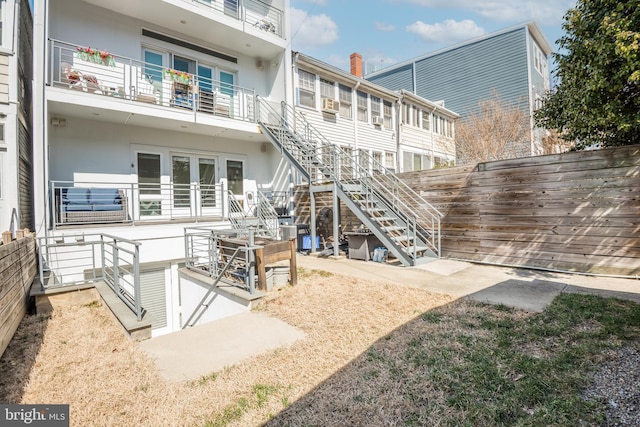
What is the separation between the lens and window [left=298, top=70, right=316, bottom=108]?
13025 millimetres

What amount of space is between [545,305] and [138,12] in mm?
11810

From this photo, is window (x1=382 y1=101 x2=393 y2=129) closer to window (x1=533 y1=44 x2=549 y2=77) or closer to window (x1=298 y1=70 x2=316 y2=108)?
window (x1=298 y1=70 x2=316 y2=108)

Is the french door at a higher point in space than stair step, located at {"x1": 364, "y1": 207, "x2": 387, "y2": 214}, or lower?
higher

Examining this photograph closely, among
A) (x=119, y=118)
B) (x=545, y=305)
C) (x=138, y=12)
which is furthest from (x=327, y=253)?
(x=138, y=12)

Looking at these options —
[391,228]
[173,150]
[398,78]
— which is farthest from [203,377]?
[398,78]

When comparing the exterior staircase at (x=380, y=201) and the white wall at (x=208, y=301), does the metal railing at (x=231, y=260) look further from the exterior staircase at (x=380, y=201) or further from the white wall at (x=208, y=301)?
the exterior staircase at (x=380, y=201)

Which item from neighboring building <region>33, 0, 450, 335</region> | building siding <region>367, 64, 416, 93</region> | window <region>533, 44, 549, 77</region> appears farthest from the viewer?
building siding <region>367, 64, 416, 93</region>

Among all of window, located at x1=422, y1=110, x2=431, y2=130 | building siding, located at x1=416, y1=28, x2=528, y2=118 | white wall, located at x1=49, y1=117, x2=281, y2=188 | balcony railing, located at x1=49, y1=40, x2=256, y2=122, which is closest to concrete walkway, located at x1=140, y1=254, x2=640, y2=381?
white wall, located at x1=49, y1=117, x2=281, y2=188

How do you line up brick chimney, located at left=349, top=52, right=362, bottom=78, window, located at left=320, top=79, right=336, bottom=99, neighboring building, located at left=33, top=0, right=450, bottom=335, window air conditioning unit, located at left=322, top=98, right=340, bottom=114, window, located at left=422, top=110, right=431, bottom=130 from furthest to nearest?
window, located at left=422, top=110, right=431, bottom=130 → brick chimney, located at left=349, top=52, right=362, bottom=78 → window, located at left=320, top=79, right=336, bottom=99 → window air conditioning unit, located at left=322, top=98, right=340, bottom=114 → neighboring building, located at left=33, top=0, right=450, bottom=335

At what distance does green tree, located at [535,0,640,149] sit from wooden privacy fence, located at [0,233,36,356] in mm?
8612

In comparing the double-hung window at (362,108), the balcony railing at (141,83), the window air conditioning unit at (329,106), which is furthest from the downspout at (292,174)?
the double-hung window at (362,108)

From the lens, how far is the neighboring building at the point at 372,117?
527 inches

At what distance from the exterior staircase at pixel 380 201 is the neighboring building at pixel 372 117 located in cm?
154

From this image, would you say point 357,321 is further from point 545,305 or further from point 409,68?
point 409,68
